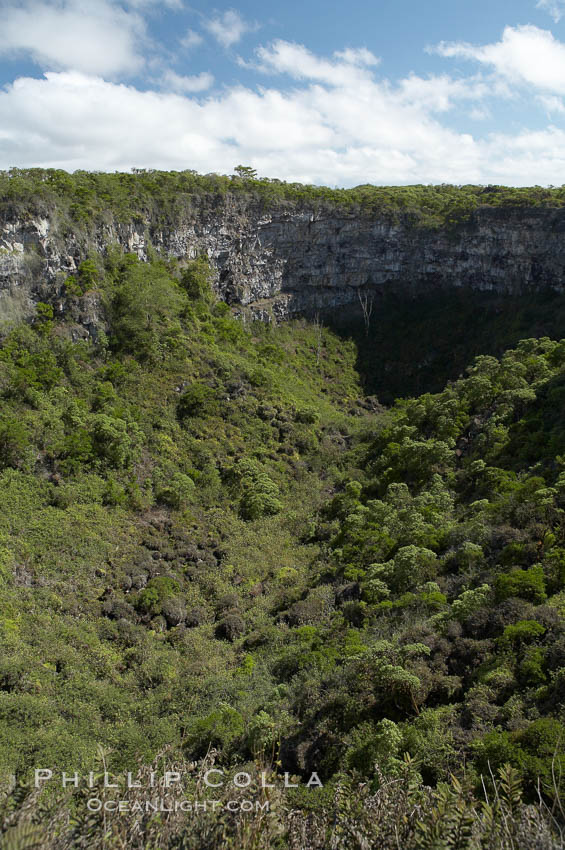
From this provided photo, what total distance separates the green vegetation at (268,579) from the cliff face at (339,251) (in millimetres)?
4925

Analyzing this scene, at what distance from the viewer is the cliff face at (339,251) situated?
167ft

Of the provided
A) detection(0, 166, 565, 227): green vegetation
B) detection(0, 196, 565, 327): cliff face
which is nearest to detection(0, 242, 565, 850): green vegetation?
detection(0, 166, 565, 227): green vegetation

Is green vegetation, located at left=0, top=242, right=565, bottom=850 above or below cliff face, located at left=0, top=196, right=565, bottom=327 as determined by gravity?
below

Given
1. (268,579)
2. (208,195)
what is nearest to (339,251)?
(208,195)

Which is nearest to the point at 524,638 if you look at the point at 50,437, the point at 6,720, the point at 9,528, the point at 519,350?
the point at 6,720

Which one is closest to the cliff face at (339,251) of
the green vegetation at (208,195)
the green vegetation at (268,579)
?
the green vegetation at (208,195)

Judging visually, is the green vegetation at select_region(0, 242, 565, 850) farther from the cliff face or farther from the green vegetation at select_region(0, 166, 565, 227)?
the cliff face

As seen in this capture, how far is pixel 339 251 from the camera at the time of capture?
5988 centimetres

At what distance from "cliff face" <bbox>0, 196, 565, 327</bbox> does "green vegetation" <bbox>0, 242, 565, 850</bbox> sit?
4.93 m

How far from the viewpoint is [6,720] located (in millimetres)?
17078

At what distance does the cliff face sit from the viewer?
5075 centimetres

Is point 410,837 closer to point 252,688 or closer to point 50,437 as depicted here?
point 252,688

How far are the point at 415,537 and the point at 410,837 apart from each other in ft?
62.8

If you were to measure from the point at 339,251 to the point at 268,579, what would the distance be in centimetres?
4128
